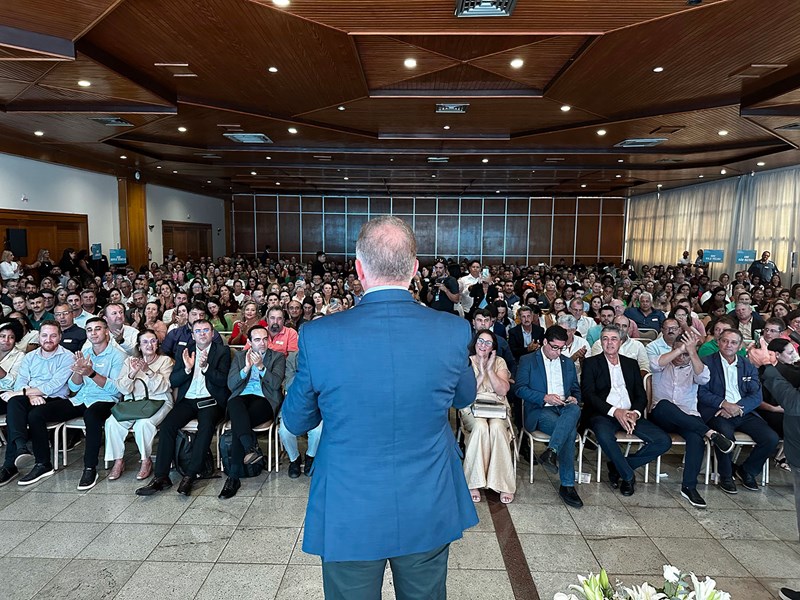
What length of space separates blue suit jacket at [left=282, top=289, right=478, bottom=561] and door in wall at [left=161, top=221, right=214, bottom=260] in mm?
19585

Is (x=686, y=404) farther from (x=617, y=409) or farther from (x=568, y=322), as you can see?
(x=568, y=322)

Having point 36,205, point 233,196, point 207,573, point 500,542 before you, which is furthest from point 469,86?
point 233,196

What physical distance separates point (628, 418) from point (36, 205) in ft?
45.7

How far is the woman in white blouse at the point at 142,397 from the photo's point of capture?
4.79 m

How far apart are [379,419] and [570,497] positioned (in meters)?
3.48

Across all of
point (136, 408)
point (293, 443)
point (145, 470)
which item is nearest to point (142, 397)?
point (136, 408)

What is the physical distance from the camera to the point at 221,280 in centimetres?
1270

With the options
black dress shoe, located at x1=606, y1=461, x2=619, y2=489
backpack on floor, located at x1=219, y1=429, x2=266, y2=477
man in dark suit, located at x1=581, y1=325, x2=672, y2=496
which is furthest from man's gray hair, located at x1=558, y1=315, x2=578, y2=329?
backpack on floor, located at x1=219, y1=429, x2=266, y2=477

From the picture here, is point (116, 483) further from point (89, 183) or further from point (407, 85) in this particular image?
point (89, 183)

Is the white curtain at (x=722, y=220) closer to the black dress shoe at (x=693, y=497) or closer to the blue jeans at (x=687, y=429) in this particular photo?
the blue jeans at (x=687, y=429)

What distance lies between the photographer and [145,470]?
480 cm

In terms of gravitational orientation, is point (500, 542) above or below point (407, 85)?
below

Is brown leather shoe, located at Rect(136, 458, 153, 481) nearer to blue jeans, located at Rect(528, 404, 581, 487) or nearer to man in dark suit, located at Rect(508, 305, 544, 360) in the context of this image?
blue jeans, located at Rect(528, 404, 581, 487)

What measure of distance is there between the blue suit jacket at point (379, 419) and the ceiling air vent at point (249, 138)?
10.4 metres
